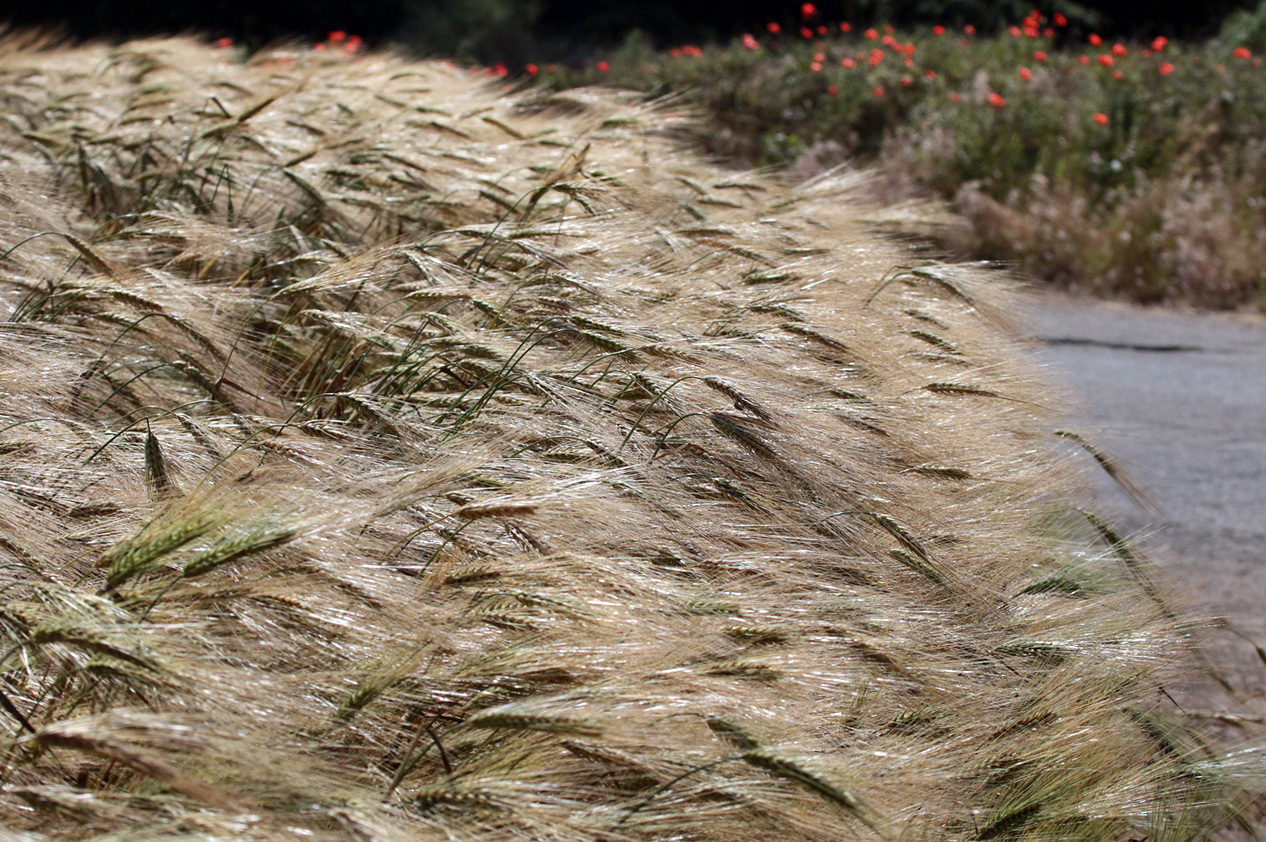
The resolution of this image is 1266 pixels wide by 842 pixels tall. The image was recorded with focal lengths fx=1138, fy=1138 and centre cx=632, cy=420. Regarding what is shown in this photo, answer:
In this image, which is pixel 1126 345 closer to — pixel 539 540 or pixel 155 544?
pixel 539 540

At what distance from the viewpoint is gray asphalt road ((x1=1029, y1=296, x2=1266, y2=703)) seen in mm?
3480

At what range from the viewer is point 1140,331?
695 centimetres

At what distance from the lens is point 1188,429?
532cm

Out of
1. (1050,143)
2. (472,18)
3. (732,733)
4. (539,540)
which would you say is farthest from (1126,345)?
(472,18)

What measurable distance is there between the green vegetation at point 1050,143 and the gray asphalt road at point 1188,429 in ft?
1.75

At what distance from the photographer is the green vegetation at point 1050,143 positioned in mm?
7871

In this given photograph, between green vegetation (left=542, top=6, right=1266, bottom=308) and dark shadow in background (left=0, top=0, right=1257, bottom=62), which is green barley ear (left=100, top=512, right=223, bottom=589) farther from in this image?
dark shadow in background (left=0, top=0, right=1257, bottom=62)

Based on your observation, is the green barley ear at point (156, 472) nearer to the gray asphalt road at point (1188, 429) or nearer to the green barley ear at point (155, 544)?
the green barley ear at point (155, 544)

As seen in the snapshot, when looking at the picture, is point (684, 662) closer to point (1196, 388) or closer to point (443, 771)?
point (443, 771)

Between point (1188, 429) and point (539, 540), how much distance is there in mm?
4563

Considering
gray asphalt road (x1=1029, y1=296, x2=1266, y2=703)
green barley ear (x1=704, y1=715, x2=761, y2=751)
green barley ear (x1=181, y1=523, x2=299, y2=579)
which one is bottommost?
gray asphalt road (x1=1029, y1=296, x2=1266, y2=703)

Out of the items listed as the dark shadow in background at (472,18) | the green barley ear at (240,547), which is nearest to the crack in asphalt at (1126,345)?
the green barley ear at (240,547)

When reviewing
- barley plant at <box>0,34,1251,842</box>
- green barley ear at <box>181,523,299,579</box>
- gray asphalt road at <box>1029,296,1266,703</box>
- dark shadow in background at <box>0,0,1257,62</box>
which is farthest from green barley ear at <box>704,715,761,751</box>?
dark shadow in background at <box>0,0,1257,62</box>

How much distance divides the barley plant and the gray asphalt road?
0.66 metres
